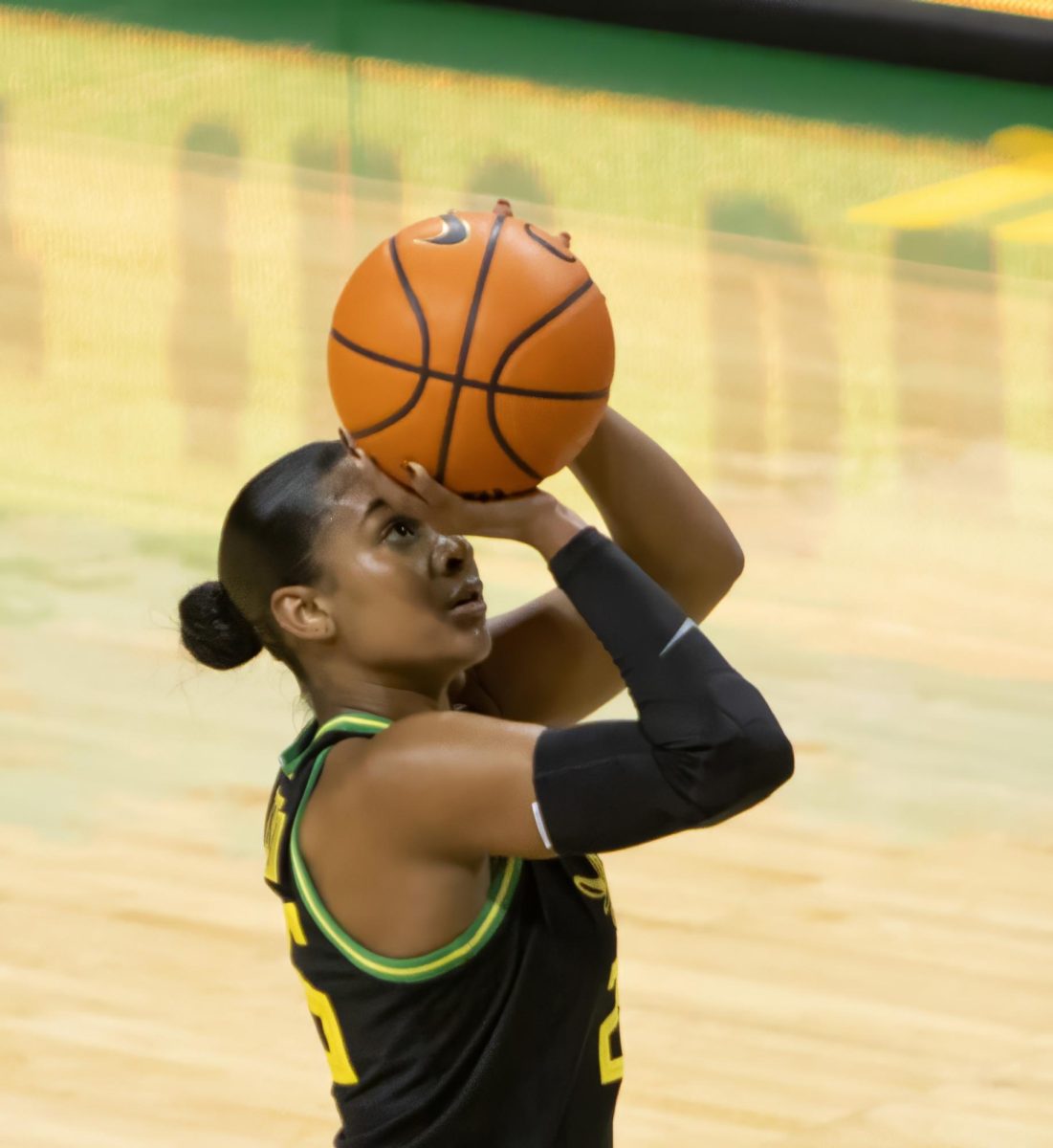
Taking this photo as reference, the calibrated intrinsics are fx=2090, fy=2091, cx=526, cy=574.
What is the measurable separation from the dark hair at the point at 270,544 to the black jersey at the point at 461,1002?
6.3 inches

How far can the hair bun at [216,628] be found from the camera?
238cm

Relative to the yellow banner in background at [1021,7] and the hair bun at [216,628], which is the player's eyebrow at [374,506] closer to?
the hair bun at [216,628]

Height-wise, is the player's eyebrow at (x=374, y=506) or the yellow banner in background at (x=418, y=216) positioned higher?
the player's eyebrow at (x=374, y=506)

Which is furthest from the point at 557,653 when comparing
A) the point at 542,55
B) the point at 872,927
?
the point at 542,55

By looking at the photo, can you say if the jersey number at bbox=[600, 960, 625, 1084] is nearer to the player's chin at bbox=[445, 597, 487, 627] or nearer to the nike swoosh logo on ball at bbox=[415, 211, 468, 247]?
the player's chin at bbox=[445, 597, 487, 627]

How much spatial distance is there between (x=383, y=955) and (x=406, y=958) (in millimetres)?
26

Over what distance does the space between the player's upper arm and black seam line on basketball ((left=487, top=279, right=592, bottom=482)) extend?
269 mm

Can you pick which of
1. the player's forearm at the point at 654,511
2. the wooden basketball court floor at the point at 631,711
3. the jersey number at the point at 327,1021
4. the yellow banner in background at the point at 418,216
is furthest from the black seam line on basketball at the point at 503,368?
the yellow banner in background at the point at 418,216

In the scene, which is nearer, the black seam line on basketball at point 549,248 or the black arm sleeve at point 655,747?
the black arm sleeve at point 655,747

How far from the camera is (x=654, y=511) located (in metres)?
2.43

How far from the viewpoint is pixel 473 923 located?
2.13 m

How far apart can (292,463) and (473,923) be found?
527mm

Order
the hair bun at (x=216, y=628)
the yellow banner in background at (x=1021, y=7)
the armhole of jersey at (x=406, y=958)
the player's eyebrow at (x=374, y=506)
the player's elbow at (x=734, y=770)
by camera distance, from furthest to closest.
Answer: the yellow banner in background at (x=1021, y=7) → the hair bun at (x=216, y=628) → the player's eyebrow at (x=374, y=506) → the armhole of jersey at (x=406, y=958) → the player's elbow at (x=734, y=770)

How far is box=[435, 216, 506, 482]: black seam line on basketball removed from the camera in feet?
6.97
